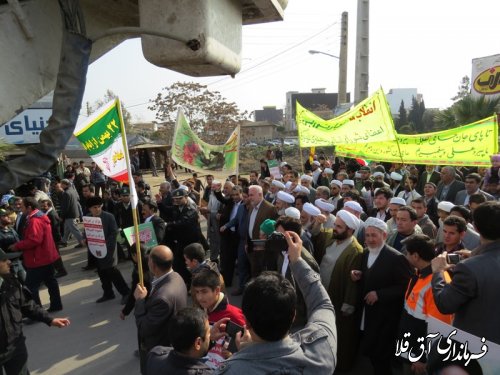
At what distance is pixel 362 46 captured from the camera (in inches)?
496

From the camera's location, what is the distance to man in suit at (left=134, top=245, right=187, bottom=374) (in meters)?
3.16

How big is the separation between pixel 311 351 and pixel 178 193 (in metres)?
5.11

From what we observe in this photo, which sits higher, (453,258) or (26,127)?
(26,127)

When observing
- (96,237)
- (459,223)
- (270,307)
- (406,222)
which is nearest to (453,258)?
(459,223)

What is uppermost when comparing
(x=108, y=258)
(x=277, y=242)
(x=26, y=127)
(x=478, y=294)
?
(x=26, y=127)

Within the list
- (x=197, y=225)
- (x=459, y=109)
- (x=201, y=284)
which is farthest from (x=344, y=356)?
(x=459, y=109)

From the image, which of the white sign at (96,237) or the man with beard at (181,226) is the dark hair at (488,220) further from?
the white sign at (96,237)

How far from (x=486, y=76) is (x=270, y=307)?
32.8 metres

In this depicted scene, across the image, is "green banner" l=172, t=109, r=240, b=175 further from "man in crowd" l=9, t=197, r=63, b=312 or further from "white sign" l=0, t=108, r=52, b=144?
"white sign" l=0, t=108, r=52, b=144

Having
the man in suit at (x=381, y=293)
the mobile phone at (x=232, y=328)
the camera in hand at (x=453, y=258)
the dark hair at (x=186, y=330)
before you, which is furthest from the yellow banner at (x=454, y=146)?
the dark hair at (x=186, y=330)

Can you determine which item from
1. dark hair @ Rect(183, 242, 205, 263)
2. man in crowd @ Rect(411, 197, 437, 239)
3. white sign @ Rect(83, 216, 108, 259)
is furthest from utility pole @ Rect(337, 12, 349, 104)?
dark hair @ Rect(183, 242, 205, 263)

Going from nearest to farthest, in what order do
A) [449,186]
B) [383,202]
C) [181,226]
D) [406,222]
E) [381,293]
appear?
[381,293] → [406,222] → [383,202] → [181,226] → [449,186]

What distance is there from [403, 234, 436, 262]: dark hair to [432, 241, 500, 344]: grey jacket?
2.27 feet

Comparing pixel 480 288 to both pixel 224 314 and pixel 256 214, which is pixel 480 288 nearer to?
pixel 224 314
